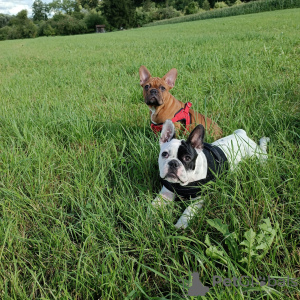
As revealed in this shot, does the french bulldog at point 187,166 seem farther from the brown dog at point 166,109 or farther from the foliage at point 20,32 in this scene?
the foliage at point 20,32

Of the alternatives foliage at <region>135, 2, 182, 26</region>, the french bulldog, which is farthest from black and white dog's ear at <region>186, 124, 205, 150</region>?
foliage at <region>135, 2, 182, 26</region>

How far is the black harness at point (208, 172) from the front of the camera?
184 cm

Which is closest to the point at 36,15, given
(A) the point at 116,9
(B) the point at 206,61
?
(A) the point at 116,9

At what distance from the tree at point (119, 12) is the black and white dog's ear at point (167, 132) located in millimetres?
66832

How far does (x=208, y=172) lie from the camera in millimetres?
1975

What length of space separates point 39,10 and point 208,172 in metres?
123

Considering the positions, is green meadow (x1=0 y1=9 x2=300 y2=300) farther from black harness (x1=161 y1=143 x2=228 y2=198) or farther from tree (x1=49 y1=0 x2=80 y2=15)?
tree (x1=49 y1=0 x2=80 y2=15)

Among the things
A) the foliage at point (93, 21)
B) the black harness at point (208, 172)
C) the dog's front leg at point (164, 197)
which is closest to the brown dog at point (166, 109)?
the black harness at point (208, 172)

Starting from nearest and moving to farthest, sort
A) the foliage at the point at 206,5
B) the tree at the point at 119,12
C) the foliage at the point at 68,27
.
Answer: the tree at the point at 119,12, the foliage at the point at 68,27, the foliage at the point at 206,5

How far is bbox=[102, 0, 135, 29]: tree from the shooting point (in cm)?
5937

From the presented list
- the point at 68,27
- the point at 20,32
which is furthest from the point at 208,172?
the point at 20,32

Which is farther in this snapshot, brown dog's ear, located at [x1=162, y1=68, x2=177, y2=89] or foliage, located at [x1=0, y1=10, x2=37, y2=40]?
foliage, located at [x1=0, y1=10, x2=37, y2=40]

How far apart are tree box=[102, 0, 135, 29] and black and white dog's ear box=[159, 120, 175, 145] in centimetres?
6683

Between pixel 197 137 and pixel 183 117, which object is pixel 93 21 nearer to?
pixel 183 117
